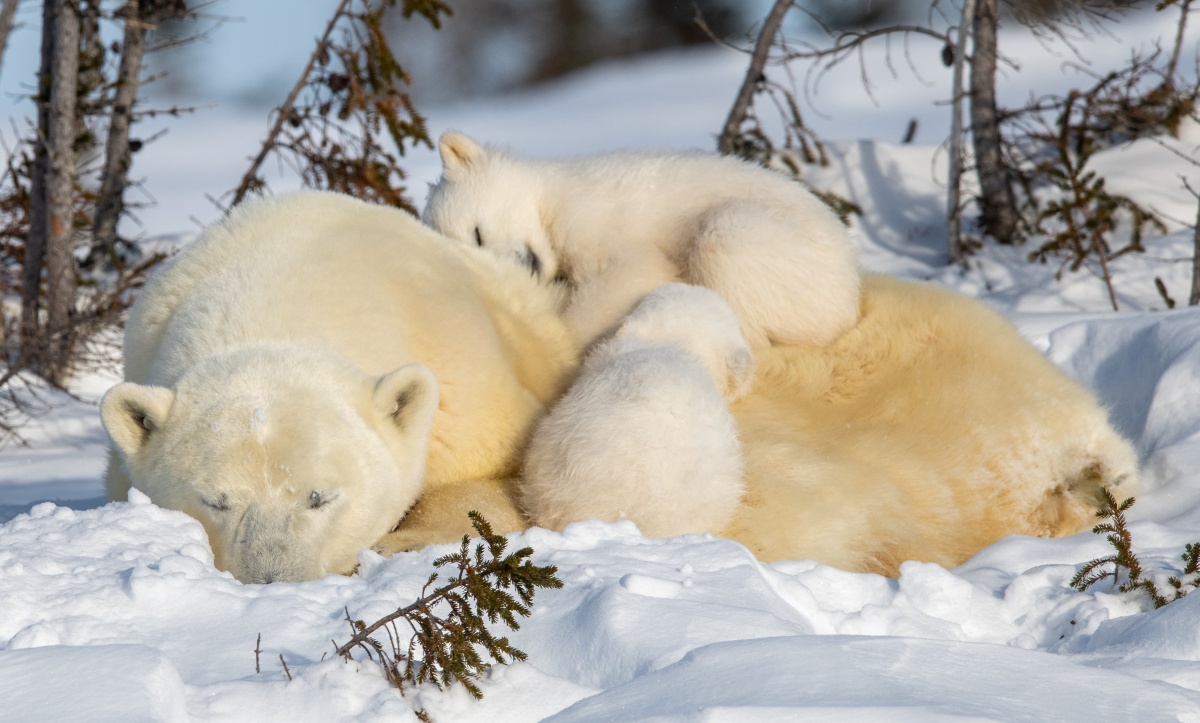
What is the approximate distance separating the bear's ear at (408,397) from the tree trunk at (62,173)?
450 centimetres

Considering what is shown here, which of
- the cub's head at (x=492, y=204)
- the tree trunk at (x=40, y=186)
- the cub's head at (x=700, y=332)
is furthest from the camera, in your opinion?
the tree trunk at (x=40, y=186)

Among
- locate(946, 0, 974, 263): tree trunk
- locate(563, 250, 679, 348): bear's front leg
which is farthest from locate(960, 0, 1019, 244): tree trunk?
locate(563, 250, 679, 348): bear's front leg

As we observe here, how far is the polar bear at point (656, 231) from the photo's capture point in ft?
12.4

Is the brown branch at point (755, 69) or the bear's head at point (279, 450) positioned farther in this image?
the brown branch at point (755, 69)

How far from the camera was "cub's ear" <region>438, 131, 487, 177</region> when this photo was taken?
4582mm

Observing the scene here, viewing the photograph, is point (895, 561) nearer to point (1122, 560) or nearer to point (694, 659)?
point (1122, 560)

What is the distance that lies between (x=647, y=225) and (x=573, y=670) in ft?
7.88

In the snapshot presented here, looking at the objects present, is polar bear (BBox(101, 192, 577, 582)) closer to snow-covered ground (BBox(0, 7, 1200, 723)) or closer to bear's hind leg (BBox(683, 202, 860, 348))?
snow-covered ground (BBox(0, 7, 1200, 723))

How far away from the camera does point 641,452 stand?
296 centimetres

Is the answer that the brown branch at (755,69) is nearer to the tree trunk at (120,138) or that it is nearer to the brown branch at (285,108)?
the brown branch at (285,108)

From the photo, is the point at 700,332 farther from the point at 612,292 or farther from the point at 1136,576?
the point at 1136,576

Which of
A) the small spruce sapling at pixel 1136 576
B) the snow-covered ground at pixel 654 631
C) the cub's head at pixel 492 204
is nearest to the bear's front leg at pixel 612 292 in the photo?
the cub's head at pixel 492 204

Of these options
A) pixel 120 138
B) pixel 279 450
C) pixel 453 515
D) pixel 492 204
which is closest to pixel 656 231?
pixel 492 204

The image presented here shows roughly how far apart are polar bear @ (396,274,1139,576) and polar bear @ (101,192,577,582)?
21cm
